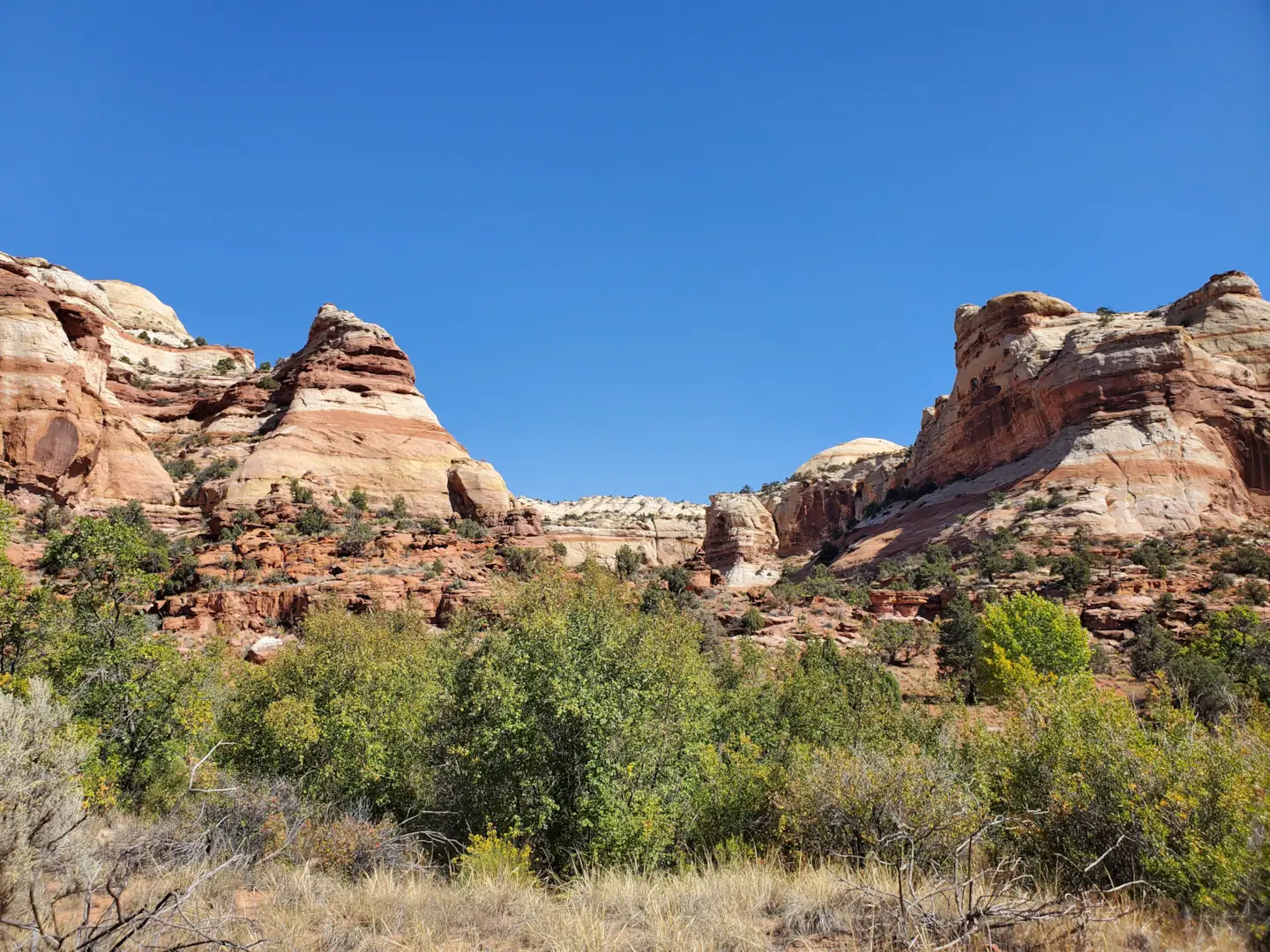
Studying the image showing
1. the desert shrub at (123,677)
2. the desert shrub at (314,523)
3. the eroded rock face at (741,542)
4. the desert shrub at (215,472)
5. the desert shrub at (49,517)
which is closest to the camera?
the desert shrub at (123,677)

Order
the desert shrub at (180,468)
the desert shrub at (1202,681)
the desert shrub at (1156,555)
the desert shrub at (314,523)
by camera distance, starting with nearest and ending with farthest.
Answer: the desert shrub at (1202,681), the desert shrub at (1156,555), the desert shrub at (314,523), the desert shrub at (180,468)

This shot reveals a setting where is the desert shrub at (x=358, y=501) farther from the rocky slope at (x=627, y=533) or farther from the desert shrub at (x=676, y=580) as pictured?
the desert shrub at (x=676, y=580)

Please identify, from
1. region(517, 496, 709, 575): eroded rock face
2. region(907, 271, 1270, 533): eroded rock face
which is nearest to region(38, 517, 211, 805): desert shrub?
region(517, 496, 709, 575): eroded rock face

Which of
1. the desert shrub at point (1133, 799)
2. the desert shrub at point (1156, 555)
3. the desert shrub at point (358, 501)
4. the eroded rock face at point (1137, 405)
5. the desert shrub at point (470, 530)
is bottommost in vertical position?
the desert shrub at point (1133, 799)

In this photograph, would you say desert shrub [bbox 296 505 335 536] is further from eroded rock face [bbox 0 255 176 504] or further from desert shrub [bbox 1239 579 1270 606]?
desert shrub [bbox 1239 579 1270 606]

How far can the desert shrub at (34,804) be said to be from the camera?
5293 mm

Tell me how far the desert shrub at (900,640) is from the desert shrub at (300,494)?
113ft

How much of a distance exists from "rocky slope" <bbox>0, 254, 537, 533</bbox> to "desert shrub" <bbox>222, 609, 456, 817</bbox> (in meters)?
27.9

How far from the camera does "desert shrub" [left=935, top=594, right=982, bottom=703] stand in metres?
29.4

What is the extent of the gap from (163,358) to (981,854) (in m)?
76.5

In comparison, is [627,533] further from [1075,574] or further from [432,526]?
[1075,574]

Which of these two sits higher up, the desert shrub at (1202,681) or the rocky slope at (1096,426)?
the rocky slope at (1096,426)

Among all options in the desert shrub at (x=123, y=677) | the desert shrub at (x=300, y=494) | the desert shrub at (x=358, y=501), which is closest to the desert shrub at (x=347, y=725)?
the desert shrub at (x=123, y=677)

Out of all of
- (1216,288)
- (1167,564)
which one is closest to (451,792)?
(1167,564)
